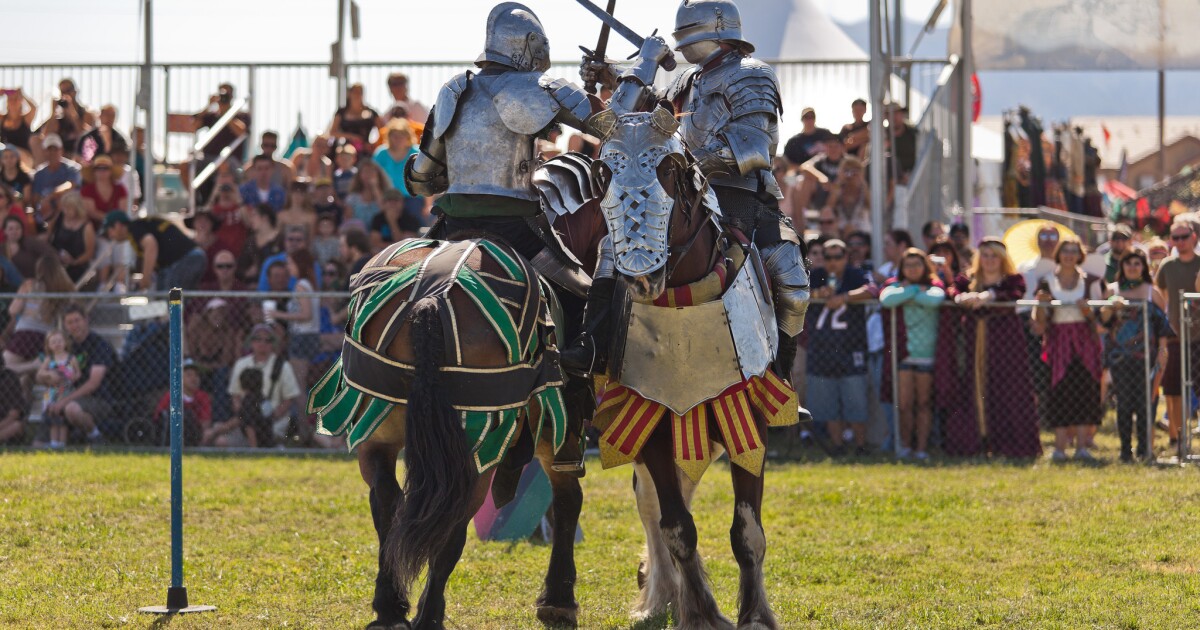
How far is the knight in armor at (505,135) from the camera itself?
666 cm

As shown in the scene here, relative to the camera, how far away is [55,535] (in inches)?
351

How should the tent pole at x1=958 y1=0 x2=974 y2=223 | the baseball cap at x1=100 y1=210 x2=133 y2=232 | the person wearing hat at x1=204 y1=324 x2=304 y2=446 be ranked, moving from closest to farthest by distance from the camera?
the person wearing hat at x1=204 y1=324 x2=304 y2=446 < the baseball cap at x1=100 y1=210 x2=133 y2=232 < the tent pole at x1=958 y1=0 x2=974 y2=223

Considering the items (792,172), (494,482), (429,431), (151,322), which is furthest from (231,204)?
(429,431)

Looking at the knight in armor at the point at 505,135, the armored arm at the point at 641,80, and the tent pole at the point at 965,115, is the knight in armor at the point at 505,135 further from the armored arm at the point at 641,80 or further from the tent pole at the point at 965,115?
the tent pole at the point at 965,115

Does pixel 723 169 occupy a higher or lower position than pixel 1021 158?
lower

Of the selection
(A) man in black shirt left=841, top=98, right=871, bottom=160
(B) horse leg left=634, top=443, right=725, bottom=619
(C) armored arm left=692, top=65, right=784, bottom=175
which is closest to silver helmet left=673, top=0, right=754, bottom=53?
(C) armored arm left=692, top=65, right=784, bottom=175

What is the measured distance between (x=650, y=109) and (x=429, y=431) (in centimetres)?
165

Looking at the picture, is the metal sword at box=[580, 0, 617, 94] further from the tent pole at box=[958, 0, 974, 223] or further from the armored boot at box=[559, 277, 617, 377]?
the tent pole at box=[958, 0, 974, 223]

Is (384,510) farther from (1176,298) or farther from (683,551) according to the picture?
(1176,298)

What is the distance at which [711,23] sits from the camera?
7137mm

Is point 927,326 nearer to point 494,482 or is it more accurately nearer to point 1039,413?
point 1039,413

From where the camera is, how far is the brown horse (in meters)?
5.90

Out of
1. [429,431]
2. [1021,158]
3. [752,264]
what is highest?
[1021,158]

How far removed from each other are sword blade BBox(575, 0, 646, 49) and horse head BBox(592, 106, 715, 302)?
3.45 ft
